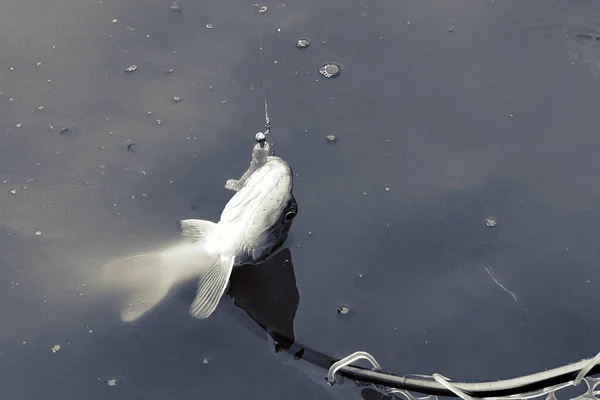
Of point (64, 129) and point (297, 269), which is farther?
point (64, 129)

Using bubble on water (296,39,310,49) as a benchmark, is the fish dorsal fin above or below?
below

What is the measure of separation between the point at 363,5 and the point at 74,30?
234 centimetres

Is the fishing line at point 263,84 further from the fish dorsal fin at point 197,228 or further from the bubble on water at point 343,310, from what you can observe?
the bubble on water at point 343,310

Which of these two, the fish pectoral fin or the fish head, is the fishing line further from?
the fish pectoral fin

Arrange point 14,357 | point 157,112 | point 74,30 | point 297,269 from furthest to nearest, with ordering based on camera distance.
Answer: point 74,30, point 157,112, point 297,269, point 14,357

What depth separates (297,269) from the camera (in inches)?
206

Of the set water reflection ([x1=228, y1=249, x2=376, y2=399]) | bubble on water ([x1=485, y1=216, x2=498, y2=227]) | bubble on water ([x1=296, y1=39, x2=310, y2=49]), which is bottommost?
water reflection ([x1=228, y1=249, x2=376, y2=399])

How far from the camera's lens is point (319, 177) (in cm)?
565

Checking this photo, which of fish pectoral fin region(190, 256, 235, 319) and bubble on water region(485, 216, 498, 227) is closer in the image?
fish pectoral fin region(190, 256, 235, 319)

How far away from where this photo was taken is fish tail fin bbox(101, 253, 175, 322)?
5113 millimetres

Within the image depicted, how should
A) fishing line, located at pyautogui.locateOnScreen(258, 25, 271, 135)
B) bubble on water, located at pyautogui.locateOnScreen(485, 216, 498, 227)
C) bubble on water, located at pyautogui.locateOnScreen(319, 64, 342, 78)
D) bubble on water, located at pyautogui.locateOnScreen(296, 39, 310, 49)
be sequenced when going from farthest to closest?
bubble on water, located at pyautogui.locateOnScreen(296, 39, 310, 49) → bubble on water, located at pyautogui.locateOnScreen(319, 64, 342, 78) → fishing line, located at pyautogui.locateOnScreen(258, 25, 271, 135) → bubble on water, located at pyautogui.locateOnScreen(485, 216, 498, 227)

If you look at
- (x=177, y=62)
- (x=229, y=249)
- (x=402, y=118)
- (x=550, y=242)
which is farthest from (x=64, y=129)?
(x=550, y=242)

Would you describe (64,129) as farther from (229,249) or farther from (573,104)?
(573,104)

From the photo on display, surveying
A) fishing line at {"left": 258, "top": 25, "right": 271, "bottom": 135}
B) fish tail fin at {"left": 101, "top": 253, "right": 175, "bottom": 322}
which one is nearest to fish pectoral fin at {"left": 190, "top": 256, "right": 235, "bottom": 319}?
fish tail fin at {"left": 101, "top": 253, "right": 175, "bottom": 322}
